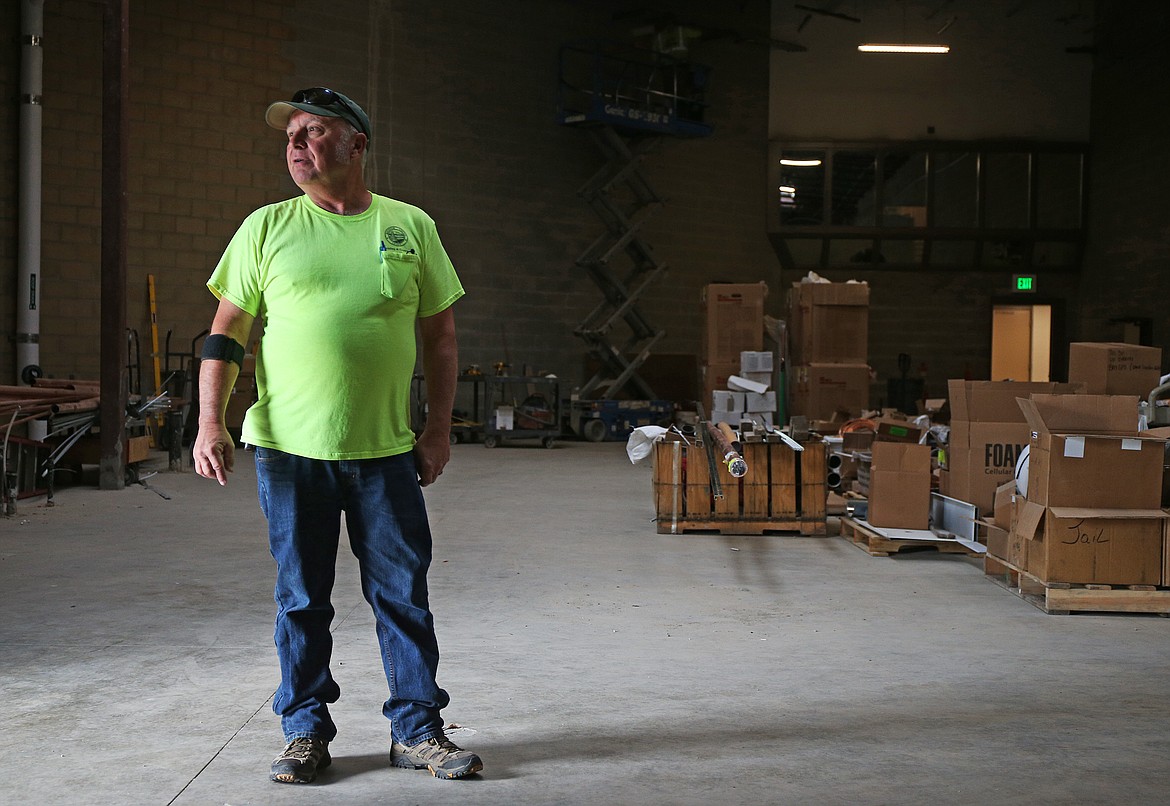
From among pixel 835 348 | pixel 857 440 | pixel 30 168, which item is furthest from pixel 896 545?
pixel 30 168

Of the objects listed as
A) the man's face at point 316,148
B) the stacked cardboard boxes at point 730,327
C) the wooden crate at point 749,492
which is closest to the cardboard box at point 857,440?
the wooden crate at point 749,492

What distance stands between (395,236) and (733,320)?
463 inches

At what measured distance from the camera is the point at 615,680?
385cm

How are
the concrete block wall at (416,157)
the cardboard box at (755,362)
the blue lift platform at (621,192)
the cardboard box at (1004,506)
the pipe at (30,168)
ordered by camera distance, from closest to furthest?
the cardboard box at (1004,506), the pipe at (30,168), the concrete block wall at (416,157), the cardboard box at (755,362), the blue lift platform at (621,192)

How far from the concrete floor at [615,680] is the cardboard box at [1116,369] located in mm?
1218

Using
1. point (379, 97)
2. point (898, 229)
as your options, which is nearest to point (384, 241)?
point (379, 97)

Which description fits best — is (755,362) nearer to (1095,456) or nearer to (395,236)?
(1095,456)

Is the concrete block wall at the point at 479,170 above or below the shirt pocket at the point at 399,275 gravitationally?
above

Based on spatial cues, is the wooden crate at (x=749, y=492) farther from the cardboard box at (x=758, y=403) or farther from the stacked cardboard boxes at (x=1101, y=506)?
the cardboard box at (x=758, y=403)

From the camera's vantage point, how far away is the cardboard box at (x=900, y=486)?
682cm

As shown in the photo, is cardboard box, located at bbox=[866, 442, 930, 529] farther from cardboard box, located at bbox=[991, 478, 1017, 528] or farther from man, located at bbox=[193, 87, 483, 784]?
man, located at bbox=[193, 87, 483, 784]

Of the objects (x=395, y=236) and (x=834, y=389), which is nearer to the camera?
(x=395, y=236)


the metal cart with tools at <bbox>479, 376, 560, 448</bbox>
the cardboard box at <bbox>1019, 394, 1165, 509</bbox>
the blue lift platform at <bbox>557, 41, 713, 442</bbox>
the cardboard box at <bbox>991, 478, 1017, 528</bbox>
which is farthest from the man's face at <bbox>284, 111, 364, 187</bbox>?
the blue lift platform at <bbox>557, 41, 713, 442</bbox>

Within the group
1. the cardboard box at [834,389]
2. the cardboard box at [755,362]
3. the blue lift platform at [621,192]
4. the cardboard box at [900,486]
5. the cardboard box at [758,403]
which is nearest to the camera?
the cardboard box at [900,486]
